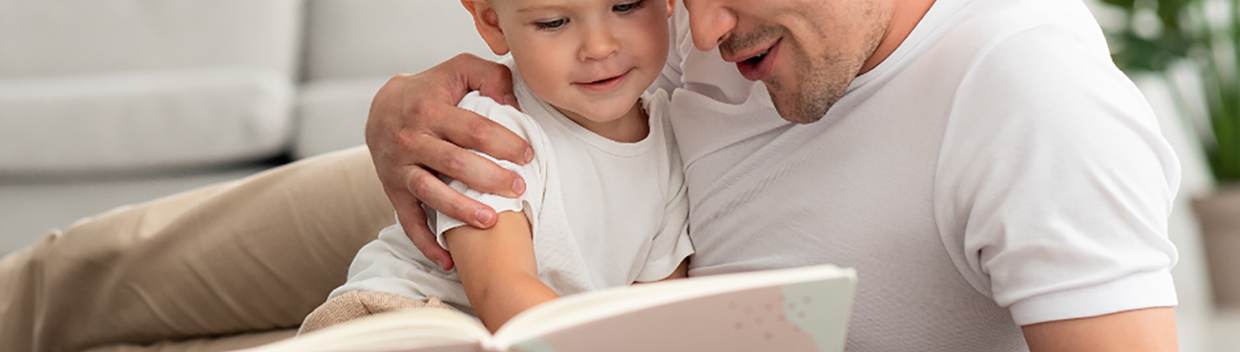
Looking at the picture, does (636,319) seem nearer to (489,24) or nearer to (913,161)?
(913,161)

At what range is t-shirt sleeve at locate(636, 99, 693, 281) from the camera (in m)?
1.04

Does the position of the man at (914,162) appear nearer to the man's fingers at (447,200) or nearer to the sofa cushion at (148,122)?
the man's fingers at (447,200)

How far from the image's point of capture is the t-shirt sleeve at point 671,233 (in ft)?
3.42

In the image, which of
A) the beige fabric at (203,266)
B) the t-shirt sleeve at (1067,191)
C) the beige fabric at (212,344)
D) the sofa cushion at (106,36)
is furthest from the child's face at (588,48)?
the sofa cushion at (106,36)

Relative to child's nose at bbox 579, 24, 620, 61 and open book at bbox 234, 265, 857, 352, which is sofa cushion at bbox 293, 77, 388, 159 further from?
open book at bbox 234, 265, 857, 352

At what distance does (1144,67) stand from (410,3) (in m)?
1.97

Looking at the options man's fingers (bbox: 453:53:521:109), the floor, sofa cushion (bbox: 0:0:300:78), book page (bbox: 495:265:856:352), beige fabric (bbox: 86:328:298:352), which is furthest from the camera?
sofa cushion (bbox: 0:0:300:78)

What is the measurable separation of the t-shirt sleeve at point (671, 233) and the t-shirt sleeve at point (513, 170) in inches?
6.5

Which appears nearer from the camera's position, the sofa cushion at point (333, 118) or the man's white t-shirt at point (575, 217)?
the man's white t-shirt at point (575, 217)

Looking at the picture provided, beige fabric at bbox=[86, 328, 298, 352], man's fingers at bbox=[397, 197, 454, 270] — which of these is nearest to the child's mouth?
man's fingers at bbox=[397, 197, 454, 270]

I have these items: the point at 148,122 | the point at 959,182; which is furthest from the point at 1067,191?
the point at 148,122

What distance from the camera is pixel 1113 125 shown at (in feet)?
2.35

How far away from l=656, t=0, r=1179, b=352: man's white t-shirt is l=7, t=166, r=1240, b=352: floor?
69.7 inches

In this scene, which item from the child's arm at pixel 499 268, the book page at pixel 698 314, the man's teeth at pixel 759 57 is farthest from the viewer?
the man's teeth at pixel 759 57
